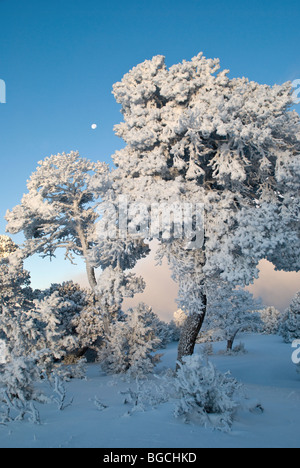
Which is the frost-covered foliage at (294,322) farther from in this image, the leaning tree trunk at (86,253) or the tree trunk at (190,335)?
the tree trunk at (190,335)

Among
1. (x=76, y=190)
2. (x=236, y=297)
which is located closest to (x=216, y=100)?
(x=76, y=190)

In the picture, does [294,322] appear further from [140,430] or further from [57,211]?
[140,430]

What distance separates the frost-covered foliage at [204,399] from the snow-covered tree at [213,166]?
448 cm

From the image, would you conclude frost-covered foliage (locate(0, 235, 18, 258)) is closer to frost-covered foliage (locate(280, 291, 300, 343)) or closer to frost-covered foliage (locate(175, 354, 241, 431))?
frost-covered foliage (locate(175, 354, 241, 431))

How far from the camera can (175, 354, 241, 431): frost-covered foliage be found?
14.5ft

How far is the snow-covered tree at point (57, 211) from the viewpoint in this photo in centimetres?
1501

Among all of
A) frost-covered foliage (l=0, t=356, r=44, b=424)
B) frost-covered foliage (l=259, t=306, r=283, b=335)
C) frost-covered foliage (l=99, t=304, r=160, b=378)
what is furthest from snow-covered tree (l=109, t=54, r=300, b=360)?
frost-covered foliage (l=259, t=306, r=283, b=335)

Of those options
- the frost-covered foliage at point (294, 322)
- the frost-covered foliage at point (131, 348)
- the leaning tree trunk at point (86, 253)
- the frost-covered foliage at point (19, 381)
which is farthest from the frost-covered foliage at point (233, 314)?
the frost-covered foliage at point (19, 381)

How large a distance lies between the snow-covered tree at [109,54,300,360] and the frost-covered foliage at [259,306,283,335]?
2858 centimetres

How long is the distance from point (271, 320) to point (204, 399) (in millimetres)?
35206

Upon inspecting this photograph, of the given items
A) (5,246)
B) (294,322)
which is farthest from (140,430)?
(294,322)

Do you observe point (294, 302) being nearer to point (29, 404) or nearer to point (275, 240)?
point (275, 240)

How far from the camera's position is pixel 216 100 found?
9.34m

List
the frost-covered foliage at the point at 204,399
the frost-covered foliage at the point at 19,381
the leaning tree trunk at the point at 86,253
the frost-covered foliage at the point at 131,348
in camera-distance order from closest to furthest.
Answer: the frost-covered foliage at the point at 204,399, the frost-covered foliage at the point at 19,381, the frost-covered foliage at the point at 131,348, the leaning tree trunk at the point at 86,253
